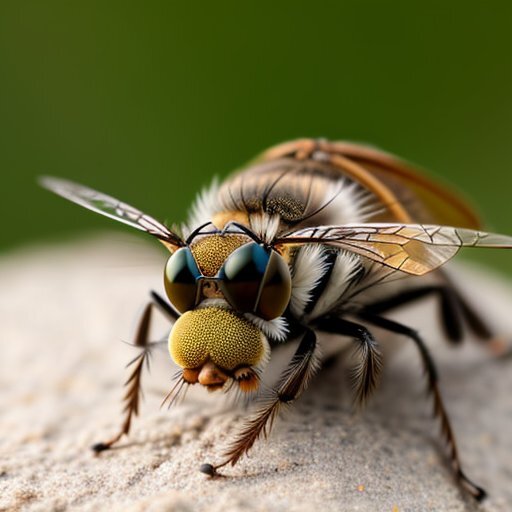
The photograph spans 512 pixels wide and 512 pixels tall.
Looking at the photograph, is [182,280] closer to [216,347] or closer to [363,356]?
[216,347]

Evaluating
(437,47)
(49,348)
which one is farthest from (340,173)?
(437,47)

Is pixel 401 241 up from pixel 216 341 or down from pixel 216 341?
up

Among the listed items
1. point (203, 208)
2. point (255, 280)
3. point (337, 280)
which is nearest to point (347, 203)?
point (337, 280)

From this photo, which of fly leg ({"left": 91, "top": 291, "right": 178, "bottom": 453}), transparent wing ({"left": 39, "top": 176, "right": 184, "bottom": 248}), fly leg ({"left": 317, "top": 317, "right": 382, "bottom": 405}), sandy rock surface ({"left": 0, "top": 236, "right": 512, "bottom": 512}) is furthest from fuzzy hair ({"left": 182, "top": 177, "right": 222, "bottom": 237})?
sandy rock surface ({"left": 0, "top": 236, "right": 512, "bottom": 512})

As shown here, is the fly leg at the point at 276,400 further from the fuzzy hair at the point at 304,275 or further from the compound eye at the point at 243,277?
the compound eye at the point at 243,277

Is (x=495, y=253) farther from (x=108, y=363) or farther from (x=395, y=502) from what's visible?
(x=395, y=502)

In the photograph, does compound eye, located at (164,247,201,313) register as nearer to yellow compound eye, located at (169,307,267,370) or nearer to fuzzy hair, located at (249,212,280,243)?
yellow compound eye, located at (169,307,267,370)
